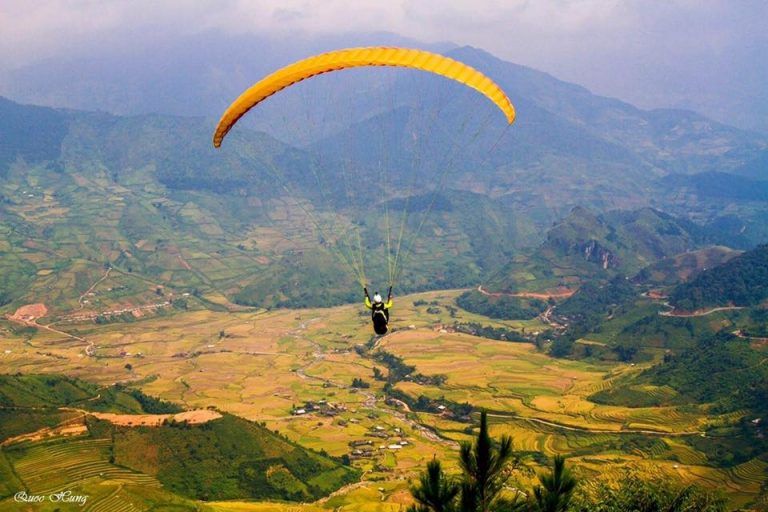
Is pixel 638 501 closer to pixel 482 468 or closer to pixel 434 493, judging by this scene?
pixel 482 468

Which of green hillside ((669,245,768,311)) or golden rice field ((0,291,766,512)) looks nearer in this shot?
→ golden rice field ((0,291,766,512))

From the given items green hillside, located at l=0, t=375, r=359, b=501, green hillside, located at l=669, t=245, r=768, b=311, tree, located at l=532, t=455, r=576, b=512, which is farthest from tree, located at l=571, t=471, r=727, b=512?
green hillside, located at l=669, t=245, r=768, b=311

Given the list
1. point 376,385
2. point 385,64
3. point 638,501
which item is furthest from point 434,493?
point 376,385

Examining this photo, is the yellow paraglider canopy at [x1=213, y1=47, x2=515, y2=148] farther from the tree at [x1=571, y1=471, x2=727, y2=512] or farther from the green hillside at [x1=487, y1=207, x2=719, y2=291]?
the green hillside at [x1=487, y1=207, x2=719, y2=291]

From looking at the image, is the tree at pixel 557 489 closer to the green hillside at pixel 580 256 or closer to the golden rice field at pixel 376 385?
the golden rice field at pixel 376 385

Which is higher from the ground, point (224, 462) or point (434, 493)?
point (434, 493)
